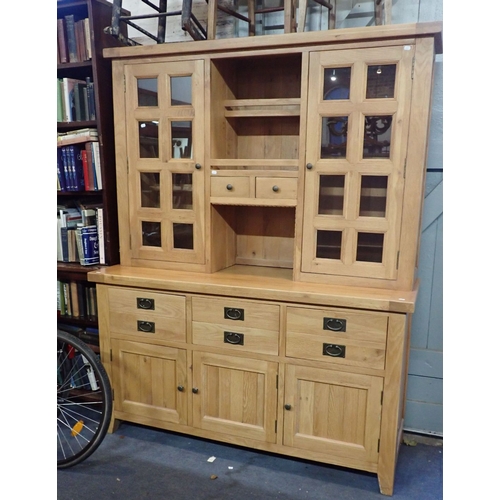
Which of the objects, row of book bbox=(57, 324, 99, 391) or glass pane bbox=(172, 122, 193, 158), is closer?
glass pane bbox=(172, 122, 193, 158)

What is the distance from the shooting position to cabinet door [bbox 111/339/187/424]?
6.68 ft

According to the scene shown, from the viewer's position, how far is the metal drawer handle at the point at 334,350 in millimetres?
1742

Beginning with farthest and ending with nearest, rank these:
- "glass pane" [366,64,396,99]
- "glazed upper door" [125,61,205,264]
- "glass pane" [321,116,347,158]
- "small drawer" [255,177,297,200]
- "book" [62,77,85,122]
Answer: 1. "book" [62,77,85,122]
2. "glazed upper door" [125,61,205,264]
3. "small drawer" [255,177,297,200]
4. "glass pane" [321,116,347,158]
5. "glass pane" [366,64,396,99]

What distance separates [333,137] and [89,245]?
142 centimetres

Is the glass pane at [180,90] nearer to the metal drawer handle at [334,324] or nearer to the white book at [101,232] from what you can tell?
the white book at [101,232]

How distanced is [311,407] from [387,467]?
0.40m

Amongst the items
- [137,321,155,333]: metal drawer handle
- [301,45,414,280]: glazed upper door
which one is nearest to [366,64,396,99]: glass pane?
[301,45,414,280]: glazed upper door

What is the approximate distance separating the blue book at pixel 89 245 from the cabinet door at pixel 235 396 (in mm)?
818

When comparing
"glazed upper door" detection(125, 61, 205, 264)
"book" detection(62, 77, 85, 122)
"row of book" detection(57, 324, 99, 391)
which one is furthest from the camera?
"row of book" detection(57, 324, 99, 391)

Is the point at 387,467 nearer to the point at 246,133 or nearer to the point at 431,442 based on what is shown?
the point at 431,442

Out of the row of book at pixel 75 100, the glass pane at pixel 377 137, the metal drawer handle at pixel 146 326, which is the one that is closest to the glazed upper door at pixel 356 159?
the glass pane at pixel 377 137

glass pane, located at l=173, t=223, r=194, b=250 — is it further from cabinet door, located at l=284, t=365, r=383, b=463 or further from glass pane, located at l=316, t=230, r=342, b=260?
cabinet door, located at l=284, t=365, r=383, b=463

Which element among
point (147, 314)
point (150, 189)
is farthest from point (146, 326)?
point (150, 189)

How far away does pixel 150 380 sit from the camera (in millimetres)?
2088
